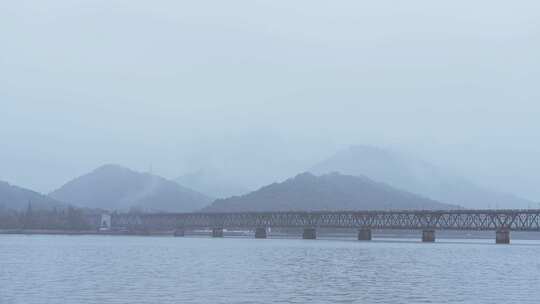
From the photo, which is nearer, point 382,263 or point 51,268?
point 51,268

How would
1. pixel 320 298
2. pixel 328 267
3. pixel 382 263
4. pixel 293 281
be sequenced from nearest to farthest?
pixel 320 298, pixel 293 281, pixel 328 267, pixel 382 263

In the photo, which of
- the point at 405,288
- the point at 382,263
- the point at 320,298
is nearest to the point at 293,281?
the point at 405,288

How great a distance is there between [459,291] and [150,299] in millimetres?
21718

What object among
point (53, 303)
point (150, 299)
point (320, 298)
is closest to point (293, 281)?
point (320, 298)

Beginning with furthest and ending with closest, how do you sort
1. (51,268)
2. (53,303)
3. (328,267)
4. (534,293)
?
(328,267) → (51,268) → (534,293) → (53,303)

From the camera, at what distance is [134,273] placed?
75.2 metres

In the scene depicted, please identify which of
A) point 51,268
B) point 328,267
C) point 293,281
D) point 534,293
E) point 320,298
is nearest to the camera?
point 320,298

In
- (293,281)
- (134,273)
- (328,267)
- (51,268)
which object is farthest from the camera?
(328,267)

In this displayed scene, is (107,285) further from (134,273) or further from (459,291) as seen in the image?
(459,291)

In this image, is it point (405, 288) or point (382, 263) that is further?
point (382, 263)

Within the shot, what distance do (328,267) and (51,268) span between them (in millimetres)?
26497

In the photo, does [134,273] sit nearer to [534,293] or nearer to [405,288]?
[405,288]

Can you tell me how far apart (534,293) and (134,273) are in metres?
32.6

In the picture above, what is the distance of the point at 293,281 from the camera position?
68312 millimetres
